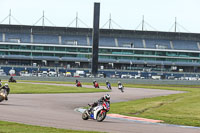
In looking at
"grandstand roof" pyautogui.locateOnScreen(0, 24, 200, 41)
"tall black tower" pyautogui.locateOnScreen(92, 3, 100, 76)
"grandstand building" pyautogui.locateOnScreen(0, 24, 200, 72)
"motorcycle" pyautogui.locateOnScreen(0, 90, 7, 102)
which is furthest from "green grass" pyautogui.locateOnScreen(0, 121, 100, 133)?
"grandstand roof" pyautogui.locateOnScreen(0, 24, 200, 41)

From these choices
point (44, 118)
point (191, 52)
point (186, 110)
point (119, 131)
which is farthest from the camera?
point (191, 52)

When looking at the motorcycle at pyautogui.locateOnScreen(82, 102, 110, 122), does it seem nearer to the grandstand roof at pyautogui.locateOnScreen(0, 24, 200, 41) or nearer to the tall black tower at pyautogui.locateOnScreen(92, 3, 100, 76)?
the tall black tower at pyautogui.locateOnScreen(92, 3, 100, 76)

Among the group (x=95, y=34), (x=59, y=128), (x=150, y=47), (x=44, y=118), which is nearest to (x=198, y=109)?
(x=44, y=118)

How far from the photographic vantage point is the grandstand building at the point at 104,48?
132m

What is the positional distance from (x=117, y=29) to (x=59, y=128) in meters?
124

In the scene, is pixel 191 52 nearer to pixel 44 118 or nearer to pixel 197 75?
pixel 197 75

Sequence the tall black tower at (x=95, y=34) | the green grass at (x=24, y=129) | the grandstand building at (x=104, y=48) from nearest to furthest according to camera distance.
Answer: the green grass at (x=24, y=129) → the tall black tower at (x=95, y=34) → the grandstand building at (x=104, y=48)

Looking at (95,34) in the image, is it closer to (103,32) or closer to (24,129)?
(103,32)

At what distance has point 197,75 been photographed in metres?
131

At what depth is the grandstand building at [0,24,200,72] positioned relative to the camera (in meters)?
132

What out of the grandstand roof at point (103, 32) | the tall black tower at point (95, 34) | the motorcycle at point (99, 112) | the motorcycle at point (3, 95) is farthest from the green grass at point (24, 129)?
the grandstand roof at point (103, 32)

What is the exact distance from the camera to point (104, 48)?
134 metres

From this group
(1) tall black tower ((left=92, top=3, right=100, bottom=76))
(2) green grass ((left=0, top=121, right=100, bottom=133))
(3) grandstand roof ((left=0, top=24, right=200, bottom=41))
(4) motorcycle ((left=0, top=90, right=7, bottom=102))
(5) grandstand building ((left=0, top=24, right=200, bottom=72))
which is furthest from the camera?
(3) grandstand roof ((left=0, top=24, right=200, bottom=41))

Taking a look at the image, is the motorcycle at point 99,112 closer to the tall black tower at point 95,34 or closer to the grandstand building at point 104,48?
the tall black tower at point 95,34
